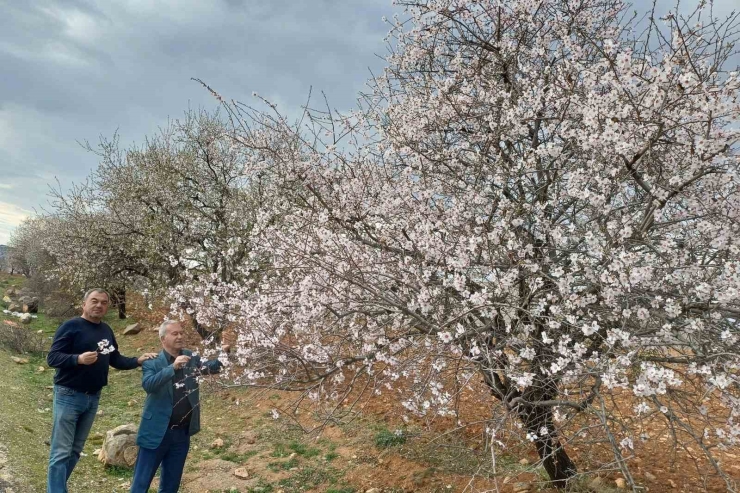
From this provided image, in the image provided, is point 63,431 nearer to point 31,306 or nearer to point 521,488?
point 521,488

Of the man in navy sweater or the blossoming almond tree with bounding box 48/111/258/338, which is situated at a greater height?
the blossoming almond tree with bounding box 48/111/258/338

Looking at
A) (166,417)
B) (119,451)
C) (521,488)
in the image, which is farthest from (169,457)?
(521,488)

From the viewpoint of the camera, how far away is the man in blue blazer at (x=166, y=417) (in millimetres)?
4480

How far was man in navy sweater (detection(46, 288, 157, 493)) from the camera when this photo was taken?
487cm

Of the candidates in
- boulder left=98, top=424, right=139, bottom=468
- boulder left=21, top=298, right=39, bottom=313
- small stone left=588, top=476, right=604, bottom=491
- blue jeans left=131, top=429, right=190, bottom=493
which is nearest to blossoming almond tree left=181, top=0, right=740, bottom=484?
small stone left=588, top=476, right=604, bottom=491

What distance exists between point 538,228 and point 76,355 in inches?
196

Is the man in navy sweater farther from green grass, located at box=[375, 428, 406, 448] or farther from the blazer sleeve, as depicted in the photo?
green grass, located at box=[375, 428, 406, 448]

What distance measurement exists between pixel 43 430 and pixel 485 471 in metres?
7.98

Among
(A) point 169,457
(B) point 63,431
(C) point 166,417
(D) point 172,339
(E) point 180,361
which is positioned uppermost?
(D) point 172,339

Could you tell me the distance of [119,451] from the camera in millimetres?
7172

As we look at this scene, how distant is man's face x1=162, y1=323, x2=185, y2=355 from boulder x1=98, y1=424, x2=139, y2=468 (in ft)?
11.4

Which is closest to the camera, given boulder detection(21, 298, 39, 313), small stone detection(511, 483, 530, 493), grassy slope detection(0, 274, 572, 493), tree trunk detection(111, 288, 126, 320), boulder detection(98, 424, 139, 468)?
small stone detection(511, 483, 530, 493)

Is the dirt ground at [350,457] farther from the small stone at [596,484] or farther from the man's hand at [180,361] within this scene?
the man's hand at [180,361]

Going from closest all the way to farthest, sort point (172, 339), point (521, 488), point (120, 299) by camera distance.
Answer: point (172, 339), point (521, 488), point (120, 299)
